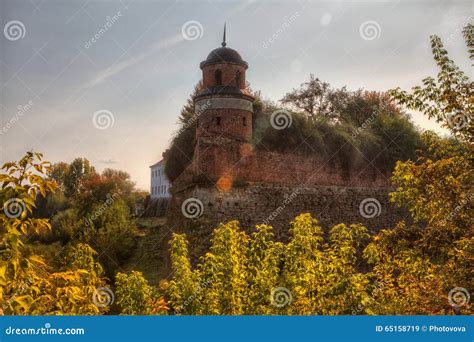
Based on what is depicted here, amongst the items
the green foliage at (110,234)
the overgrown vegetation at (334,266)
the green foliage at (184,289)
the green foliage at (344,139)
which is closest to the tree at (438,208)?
the overgrown vegetation at (334,266)

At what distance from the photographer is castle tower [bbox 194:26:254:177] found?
736 inches

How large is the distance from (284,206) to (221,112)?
5.28 meters

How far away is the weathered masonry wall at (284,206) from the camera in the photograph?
1853 cm

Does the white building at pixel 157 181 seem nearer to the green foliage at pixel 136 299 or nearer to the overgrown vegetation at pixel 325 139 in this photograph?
the overgrown vegetation at pixel 325 139

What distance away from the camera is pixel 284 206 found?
20.4m

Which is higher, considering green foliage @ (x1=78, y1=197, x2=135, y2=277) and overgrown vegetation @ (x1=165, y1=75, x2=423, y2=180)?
overgrown vegetation @ (x1=165, y1=75, x2=423, y2=180)

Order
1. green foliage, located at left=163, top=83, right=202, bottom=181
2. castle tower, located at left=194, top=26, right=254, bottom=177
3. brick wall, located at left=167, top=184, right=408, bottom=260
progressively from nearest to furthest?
brick wall, located at left=167, top=184, right=408, bottom=260 → castle tower, located at left=194, top=26, right=254, bottom=177 → green foliage, located at left=163, top=83, right=202, bottom=181

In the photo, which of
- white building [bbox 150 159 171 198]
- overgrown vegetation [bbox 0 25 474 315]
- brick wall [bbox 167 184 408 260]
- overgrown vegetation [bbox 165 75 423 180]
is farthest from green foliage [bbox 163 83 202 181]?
white building [bbox 150 159 171 198]

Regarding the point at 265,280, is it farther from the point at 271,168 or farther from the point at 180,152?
the point at 180,152

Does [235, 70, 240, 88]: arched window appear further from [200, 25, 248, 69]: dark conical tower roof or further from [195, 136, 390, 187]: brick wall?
[195, 136, 390, 187]: brick wall

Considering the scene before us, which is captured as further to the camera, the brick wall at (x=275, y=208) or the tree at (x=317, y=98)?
the tree at (x=317, y=98)

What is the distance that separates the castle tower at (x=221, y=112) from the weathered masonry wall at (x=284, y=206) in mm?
1313

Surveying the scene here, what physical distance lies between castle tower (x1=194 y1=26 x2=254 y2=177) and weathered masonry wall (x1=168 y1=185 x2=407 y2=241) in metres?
1.31

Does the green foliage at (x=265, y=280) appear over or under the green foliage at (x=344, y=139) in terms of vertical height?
under
